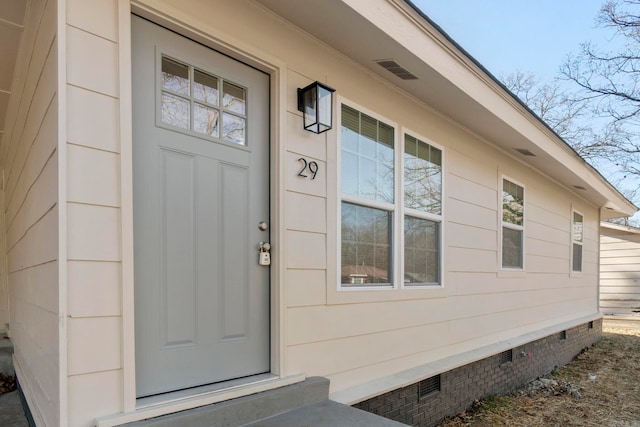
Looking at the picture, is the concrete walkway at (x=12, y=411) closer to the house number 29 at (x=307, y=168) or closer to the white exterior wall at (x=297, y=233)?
the white exterior wall at (x=297, y=233)

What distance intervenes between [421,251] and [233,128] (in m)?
2.12

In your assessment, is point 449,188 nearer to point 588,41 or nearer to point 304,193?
point 304,193

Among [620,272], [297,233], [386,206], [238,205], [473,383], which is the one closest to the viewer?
[238,205]

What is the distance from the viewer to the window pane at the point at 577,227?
7.45 metres

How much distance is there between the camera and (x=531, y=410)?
13.8 feet

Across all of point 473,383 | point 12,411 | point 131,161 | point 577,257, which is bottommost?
point 473,383

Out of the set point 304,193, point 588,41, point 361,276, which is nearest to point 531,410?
point 361,276

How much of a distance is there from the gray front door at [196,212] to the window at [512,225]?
3726 millimetres

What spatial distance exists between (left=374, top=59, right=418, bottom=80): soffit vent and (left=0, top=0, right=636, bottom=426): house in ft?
0.18

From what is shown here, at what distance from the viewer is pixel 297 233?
2.53 m

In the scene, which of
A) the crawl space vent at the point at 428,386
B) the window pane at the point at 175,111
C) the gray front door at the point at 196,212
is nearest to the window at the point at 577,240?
the crawl space vent at the point at 428,386

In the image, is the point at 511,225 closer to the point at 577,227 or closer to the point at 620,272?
the point at 577,227

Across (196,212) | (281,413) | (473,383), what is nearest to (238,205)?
(196,212)

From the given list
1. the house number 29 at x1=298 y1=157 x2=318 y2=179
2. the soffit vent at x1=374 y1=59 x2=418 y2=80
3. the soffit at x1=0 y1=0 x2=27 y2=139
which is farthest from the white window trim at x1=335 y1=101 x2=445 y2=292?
the soffit at x1=0 y1=0 x2=27 y2=139
